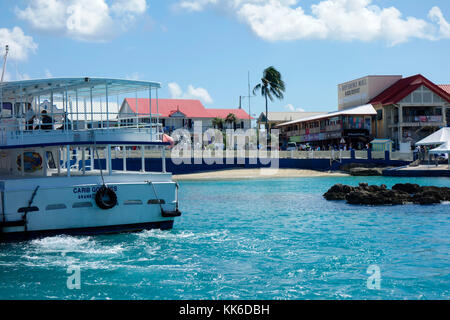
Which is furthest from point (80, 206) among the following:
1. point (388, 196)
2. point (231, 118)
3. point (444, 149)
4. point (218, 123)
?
point (231, 118)

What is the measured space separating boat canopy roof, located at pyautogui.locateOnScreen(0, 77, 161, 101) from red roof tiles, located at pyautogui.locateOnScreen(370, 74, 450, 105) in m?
52.7

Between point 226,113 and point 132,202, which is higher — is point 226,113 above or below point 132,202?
above

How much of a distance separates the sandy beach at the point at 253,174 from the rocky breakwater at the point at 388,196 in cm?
2168

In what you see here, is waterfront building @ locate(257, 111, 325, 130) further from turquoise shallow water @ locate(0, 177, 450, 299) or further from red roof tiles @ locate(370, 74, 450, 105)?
turquoise shallow water @ locate(0, 177, 450, 299)

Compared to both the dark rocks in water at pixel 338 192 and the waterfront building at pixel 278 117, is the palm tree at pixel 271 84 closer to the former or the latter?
the waterfront building at pixel 278 117

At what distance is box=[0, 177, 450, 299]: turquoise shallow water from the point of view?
40.9ft

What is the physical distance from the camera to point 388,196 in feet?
101

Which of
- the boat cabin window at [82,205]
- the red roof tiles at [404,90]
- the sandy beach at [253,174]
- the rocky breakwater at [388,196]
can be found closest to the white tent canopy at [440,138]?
the sandy beach at [253,174]

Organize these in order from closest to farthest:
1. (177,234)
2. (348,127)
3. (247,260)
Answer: (247,260) < (177,234) < (348,127)

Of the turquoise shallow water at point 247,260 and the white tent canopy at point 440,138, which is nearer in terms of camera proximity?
the turquoise shallow water at point 247,260

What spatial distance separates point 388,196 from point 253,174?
2573 cm

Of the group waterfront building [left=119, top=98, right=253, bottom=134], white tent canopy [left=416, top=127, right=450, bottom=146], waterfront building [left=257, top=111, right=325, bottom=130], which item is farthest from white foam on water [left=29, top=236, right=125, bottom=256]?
waterfront building [left=257, top=111, right=325, bottom=130]

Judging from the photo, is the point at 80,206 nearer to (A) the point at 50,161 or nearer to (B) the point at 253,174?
(A) the point at 50,161

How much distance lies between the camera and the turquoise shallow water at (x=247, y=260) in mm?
12477
